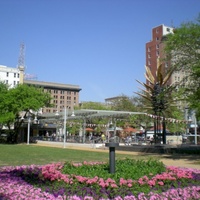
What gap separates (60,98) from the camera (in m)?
154

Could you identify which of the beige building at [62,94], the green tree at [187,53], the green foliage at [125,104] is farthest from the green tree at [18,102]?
the beige building at [62,94]

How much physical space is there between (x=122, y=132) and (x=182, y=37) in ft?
137

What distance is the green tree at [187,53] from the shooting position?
22016 mm

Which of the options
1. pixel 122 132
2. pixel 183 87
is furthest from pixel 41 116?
pixel 183 87

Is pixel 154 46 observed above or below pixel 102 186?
above

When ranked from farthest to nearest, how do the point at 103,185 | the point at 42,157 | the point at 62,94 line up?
the point at 62,94 < the point at 42,157 < the point at 103,185

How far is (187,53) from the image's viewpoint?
909 inches

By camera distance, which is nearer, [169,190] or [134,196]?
[134,196]

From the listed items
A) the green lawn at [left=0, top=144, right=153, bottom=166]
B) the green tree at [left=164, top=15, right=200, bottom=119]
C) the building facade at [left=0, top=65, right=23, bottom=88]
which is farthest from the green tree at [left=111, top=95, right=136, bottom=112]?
the building facade at [left=0, top=65, right=23, bottom=88]

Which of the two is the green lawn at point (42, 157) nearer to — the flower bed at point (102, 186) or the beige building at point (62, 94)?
the flower bed at point (102, 186)

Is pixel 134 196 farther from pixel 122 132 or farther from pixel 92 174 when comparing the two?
pixel 122 132

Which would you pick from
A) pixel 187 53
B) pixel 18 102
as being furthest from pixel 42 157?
pixel 18 102

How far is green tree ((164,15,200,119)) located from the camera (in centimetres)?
2202

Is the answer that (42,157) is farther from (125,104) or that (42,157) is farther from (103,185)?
(125,104)
